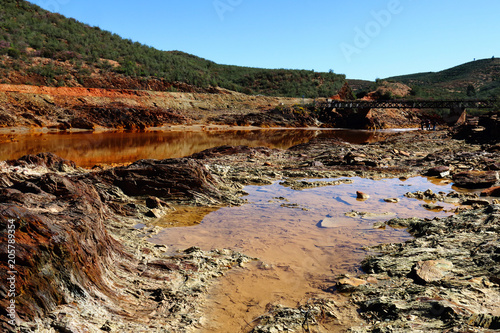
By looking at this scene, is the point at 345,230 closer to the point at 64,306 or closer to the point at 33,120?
the point at 64,306

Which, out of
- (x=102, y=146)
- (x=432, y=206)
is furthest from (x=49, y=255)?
(x=102, y=146)

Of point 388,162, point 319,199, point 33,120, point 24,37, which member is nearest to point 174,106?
point 33,120

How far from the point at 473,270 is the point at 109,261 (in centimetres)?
515

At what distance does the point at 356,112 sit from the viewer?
158ft

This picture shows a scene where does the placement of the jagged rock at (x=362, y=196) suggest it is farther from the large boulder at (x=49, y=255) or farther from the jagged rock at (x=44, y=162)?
the jagged rock at (x=44, y=162)

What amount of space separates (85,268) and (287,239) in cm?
424

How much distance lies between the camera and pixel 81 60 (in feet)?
156

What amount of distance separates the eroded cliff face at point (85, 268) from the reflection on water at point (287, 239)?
0.45 m

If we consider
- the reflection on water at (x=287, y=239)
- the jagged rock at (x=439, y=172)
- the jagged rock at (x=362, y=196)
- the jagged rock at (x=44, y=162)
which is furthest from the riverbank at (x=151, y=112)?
the jagged rock at (x=362, y=196)

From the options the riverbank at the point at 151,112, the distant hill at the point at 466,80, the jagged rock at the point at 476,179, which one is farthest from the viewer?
the distant hill at the point at 466,80

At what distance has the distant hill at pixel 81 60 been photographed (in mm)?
40000

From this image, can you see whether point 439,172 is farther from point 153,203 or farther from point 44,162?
point 44,162

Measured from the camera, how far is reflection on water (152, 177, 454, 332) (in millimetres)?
5062

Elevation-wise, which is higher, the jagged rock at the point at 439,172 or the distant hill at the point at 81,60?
the distant hill at the point at 81,60
